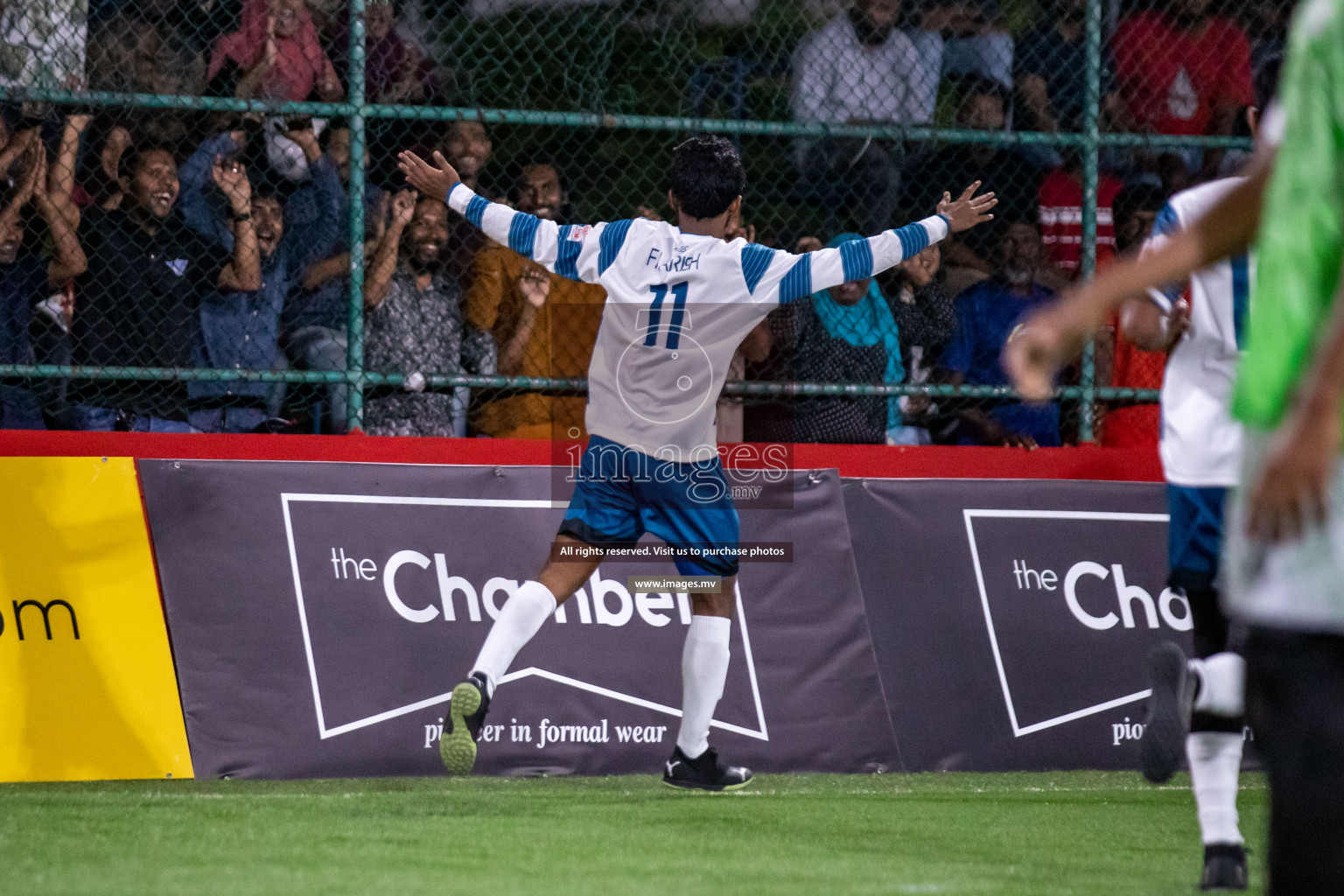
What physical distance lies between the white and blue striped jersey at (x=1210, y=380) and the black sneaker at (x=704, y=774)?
2.24 meters

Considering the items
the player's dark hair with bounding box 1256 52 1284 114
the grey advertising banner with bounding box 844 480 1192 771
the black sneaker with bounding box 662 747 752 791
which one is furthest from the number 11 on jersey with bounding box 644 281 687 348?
the player's dark hair with bounding box 1256 52 1284 114

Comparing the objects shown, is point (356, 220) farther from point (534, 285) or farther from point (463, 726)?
point (463, 726)

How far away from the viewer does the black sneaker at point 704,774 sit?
242 inches

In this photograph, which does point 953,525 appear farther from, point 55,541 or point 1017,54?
point 55,541

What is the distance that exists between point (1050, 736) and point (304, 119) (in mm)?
4285

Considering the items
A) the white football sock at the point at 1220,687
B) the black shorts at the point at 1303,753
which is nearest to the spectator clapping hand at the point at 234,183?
the white football sock at the point at 1220,687

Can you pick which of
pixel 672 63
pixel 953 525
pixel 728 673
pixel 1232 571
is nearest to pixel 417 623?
pixel 728 673

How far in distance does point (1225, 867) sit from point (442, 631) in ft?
11.3

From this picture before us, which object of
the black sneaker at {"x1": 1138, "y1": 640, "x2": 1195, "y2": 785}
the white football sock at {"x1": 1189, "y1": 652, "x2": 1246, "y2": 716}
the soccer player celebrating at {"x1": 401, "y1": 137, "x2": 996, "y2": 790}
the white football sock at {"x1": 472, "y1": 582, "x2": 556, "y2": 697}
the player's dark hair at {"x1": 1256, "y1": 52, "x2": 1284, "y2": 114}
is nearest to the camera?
the white football sock at {"x1": 1189, "y1": 652, "x2": 1246, "y2": 716}

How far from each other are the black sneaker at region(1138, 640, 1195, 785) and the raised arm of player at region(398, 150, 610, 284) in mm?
2738

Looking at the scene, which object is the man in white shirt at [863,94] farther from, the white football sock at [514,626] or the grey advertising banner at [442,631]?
the white football sock at [514,626]

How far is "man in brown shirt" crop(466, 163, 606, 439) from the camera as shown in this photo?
24.4ft

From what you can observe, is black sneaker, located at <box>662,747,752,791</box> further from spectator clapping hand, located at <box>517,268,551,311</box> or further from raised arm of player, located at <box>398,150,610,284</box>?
spectator clapping hand, located at <box>517,268,551,311</box>

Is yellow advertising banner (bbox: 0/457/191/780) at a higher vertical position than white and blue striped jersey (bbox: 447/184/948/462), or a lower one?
lower
